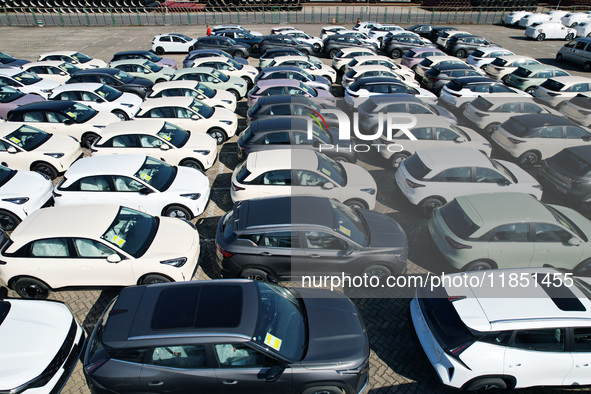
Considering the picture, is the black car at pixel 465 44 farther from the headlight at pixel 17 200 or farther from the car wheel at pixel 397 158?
the headlight at pixel 17 200

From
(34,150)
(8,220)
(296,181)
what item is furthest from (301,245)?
(34,150)

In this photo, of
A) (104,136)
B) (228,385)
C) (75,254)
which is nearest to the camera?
(228,385)

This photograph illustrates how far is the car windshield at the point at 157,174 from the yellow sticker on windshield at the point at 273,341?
5.10 m

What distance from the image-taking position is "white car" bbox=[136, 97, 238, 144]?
12.4 m

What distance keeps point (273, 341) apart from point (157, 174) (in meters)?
5.68

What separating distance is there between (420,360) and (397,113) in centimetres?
838

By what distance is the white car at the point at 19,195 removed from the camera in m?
8.46

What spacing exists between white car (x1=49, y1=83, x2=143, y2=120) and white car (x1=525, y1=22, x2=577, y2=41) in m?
31.9

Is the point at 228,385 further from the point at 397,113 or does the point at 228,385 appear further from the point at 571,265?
the point at 397,113

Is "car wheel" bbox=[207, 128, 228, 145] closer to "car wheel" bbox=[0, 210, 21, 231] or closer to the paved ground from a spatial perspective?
the paved ground

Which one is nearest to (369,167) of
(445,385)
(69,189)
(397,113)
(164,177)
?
(397,113)

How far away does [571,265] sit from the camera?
291 inches

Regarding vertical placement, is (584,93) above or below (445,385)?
above

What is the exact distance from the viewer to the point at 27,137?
10.8 meters
